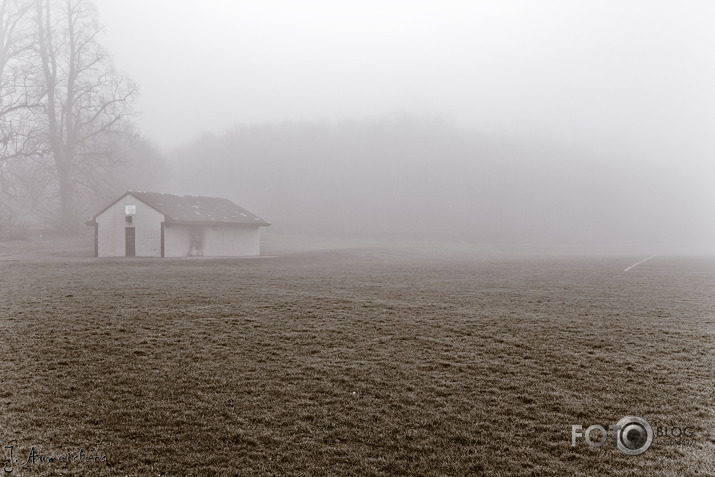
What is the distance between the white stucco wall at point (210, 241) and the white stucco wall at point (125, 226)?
3.16 feet

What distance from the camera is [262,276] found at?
23922 millimetres

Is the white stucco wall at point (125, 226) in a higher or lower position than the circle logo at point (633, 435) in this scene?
higher

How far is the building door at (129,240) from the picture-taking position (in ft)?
118

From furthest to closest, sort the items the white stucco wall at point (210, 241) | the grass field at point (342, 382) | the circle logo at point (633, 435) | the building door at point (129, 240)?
the building door at point (129, 240), the white stucco wall at point (210, 241), the circle logo at point (633, 435), the grass field at point (342, 382)

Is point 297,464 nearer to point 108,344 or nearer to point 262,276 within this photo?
point 108,344

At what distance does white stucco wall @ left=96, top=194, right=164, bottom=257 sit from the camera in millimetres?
35281

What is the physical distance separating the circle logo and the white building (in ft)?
106

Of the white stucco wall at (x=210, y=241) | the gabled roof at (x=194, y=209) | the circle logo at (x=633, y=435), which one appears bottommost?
the circle logo at (x=633, y=435)

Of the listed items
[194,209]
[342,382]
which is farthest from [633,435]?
[194,209]

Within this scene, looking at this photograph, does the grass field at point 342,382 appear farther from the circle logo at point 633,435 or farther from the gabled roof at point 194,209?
the gabled roof at point 194,209

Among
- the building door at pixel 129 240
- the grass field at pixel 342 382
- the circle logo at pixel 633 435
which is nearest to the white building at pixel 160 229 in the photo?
the building door at pixel 129 240

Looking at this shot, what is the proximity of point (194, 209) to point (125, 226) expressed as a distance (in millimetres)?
5062

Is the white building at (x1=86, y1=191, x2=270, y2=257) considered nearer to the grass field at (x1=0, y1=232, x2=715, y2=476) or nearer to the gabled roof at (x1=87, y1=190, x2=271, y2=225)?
the gabled roof at (x1=87, y1=190, x2=271, y2=225)

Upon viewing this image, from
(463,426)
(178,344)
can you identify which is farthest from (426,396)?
(178,344)
